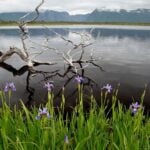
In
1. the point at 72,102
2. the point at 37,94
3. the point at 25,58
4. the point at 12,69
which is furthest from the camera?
the point at 12,69

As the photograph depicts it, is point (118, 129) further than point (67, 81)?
No

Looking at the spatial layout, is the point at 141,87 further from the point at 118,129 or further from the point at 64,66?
the point at 118,129

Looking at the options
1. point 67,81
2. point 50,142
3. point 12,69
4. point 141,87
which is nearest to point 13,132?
point 50,142

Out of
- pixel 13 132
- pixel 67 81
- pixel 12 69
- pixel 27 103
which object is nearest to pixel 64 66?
pixel 12 69

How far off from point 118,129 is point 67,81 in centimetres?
1962

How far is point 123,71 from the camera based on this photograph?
31.2m

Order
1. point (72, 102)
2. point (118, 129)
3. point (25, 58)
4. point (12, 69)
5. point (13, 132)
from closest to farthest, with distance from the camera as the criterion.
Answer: point (118, 129)
point (13, 132)
point (72, 102)
point (25, 58)
point (12, 69)

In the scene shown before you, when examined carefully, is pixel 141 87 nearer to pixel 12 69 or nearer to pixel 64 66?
pixel 64 66

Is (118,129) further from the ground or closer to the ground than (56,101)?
further from the ground

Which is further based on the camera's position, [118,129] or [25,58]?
[25,58]

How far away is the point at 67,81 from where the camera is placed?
1037 inches

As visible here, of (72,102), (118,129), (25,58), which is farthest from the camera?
(25,58)

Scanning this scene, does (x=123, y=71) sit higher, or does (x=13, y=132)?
(x=13, y=132)

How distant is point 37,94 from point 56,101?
2.49 metres
